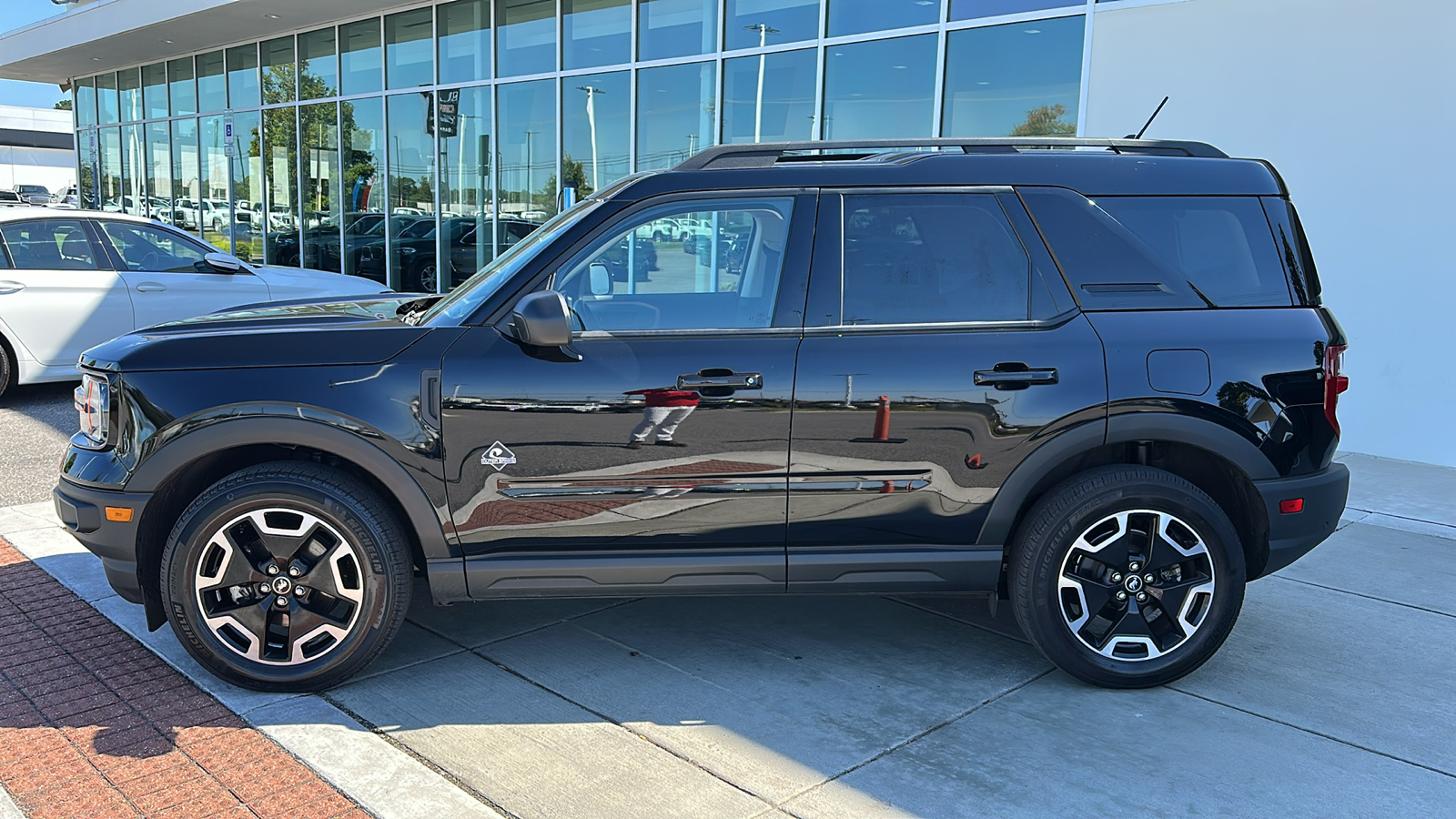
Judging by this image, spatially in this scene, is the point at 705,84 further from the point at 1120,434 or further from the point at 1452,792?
the point at 1452,792

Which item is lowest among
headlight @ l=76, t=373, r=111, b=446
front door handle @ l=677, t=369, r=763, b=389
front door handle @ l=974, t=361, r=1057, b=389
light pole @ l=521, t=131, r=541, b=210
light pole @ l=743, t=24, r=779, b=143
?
headlight @ l=76, t=373, r=111, b=446

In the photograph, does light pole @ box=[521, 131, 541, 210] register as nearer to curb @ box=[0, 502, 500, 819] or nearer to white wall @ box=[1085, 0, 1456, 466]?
white wall @ box=[1085, 0, 1456, 466]

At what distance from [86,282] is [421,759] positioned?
798cm

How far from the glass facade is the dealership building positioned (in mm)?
33

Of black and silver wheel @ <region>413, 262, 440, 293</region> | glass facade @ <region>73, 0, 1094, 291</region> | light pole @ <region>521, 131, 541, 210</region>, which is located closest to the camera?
glass facade @ <region>73, 0, 1094, 291</region>

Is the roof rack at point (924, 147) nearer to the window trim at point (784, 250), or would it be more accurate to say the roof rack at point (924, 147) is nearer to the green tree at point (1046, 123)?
the window trim at point (784, 250)

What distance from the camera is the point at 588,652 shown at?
4.21 meters

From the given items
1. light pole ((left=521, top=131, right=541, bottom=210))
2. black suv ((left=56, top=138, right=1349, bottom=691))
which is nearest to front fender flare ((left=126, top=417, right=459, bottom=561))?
black suv ((left=56, top=138, right=1349, bottom=691))

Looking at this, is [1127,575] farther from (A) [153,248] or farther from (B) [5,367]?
(B) [5,367]

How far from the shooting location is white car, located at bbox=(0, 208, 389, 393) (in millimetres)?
9305

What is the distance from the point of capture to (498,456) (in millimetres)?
3672

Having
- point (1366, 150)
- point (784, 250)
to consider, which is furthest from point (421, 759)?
point (1366, 150)

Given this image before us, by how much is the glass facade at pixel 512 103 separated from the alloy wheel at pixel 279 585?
757cm

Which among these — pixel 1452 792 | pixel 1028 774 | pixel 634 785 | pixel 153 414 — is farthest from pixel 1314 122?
pixel 153 414
